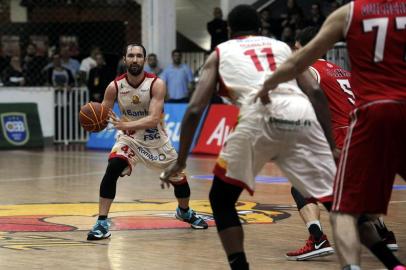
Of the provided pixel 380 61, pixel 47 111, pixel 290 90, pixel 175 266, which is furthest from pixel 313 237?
pixel 47 111

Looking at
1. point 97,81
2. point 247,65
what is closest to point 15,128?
point 97,81

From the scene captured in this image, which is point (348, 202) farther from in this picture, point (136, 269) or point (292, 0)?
point (292, 0)

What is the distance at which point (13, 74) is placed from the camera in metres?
25.1

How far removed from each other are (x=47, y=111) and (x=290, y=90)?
716 inches

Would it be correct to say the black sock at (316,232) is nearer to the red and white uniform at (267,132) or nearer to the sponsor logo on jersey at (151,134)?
the red and white uniform at (267,132)

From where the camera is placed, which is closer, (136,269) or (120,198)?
(136,269)

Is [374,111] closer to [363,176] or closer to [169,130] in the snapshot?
[363,176]

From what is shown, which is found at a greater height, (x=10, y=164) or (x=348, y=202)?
(x=348, y=202)

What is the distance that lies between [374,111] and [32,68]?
1973 centimetres

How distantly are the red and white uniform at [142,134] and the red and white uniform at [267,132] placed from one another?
3.57 metres

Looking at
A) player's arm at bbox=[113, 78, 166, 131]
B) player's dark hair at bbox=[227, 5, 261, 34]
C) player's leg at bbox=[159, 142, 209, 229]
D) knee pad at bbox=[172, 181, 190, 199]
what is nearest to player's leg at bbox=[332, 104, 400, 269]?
player's dark hair at bbox=[227, 5, 261, 34]

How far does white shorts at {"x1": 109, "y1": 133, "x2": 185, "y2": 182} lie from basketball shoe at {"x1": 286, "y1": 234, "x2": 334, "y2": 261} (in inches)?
89.6

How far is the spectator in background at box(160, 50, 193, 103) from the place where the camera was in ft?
80.7

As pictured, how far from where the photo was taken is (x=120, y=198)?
44.8 feet
